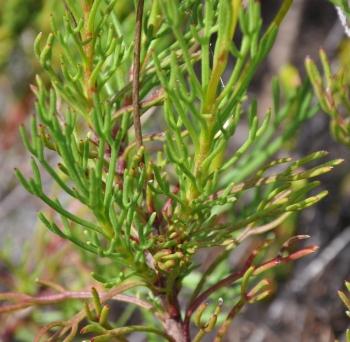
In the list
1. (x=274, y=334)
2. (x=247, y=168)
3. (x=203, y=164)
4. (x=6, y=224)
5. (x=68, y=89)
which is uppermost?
(x=68, y=89)

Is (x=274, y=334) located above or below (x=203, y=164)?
below

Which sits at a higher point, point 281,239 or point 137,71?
point 137,71

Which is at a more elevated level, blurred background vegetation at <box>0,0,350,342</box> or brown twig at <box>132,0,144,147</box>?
brown twig at <box>132,0,144,147</box>

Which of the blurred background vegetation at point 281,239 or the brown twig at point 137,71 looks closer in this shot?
the brown twig at point 137,71

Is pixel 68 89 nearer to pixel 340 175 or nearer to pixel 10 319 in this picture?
pixel 10 319

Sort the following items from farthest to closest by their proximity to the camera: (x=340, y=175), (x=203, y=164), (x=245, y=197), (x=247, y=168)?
(x=245, y=197), (x=340, y=175), (x=247, y=168), (x=203, y=164)

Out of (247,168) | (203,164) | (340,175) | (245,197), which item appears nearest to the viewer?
(203,164)

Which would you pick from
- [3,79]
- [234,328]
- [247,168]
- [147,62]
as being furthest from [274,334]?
[3,79]

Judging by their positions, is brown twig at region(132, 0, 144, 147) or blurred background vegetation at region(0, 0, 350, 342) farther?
blurred background vegetation at region(0, 0, 350, 342)

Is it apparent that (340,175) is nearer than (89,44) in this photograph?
No

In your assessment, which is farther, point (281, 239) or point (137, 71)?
point (281, 239)

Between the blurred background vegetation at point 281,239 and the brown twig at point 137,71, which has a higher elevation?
the brown twig at point 137,71
